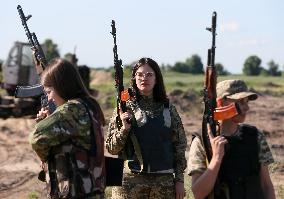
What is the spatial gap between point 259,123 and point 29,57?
28.7ft

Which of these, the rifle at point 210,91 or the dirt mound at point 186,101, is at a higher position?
the rifle at point 210,91

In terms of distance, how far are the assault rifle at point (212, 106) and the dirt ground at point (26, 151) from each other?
682 cm

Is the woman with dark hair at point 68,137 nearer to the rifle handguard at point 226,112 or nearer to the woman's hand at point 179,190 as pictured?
the rifle handguard at point 226,112

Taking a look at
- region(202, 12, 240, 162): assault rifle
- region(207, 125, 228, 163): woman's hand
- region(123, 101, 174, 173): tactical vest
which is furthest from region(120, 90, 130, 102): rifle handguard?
region(207, 125, 228, 163): woman's hand

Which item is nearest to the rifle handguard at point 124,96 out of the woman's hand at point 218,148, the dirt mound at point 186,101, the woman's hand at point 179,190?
the woman's hand at point 179,190

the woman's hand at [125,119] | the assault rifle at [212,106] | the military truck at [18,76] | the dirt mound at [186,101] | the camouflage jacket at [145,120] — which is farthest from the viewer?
the dirt mound at [186,101]

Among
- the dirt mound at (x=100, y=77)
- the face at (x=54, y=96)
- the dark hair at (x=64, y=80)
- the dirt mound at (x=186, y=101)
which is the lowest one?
the dirt mound at (x=100, y=77)

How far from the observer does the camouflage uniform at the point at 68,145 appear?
3.99m

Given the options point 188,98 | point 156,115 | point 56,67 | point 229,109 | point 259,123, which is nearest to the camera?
point 229,109

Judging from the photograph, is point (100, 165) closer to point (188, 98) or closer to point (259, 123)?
point (259, 123)

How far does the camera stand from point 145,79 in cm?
504

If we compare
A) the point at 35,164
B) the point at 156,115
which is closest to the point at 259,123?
the point at 35,164

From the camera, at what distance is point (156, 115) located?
4.98 m

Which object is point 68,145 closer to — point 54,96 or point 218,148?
point 54,96
